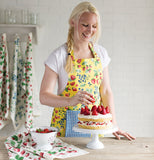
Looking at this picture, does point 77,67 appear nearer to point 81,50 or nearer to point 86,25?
point 81,50

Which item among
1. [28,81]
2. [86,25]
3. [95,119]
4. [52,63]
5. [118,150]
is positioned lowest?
[118,150]

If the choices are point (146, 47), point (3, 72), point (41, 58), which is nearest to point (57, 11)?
point (41, 58)

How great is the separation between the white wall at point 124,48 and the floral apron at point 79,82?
4.11ft

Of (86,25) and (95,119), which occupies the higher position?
(86,25)

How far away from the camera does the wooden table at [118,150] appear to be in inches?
46.4

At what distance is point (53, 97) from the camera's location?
1.51 metres

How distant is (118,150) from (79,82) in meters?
0.53

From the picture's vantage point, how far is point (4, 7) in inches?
112

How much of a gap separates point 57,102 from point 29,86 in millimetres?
1230

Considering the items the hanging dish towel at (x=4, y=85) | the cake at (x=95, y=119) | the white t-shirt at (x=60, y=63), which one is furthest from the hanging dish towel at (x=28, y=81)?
the cake at (x=95, y=119)

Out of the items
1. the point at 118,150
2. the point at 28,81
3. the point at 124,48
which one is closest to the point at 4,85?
the point at 28,81

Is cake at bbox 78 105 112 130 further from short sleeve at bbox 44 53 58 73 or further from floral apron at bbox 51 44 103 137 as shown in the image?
short sleeve at bbox 44 53 58 73

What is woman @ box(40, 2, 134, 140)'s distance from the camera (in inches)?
62.6

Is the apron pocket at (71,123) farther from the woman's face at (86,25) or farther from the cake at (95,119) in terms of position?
the woman's face at (86,25)
